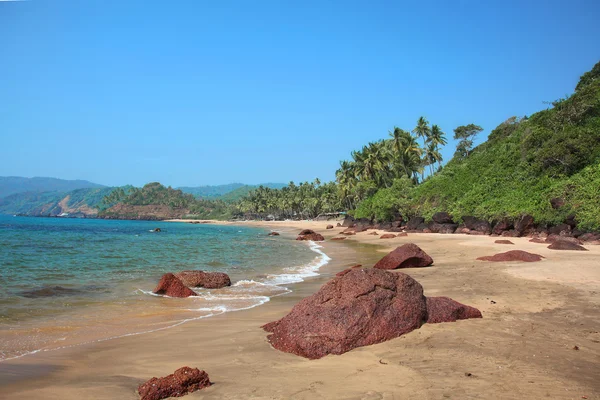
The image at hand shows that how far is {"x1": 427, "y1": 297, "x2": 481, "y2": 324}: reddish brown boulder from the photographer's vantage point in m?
7.09

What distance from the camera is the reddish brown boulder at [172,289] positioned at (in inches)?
467

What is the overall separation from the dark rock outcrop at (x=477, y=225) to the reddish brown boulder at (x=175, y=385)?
33763 mm

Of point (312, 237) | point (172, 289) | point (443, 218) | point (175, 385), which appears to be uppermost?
point (443, 218)

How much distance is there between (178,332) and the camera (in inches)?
309

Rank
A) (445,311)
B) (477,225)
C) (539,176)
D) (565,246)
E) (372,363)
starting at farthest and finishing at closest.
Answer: (539,176) < (477,225) < (565,246) < (445,311) < (372,363)

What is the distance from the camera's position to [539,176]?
3625cm

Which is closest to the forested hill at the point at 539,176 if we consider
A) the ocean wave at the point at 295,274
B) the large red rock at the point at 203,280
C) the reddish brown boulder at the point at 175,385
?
the ocean wave at the point at 295,274

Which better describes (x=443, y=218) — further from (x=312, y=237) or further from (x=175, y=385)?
(x=175, y=385)

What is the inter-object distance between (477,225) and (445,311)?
103 feet

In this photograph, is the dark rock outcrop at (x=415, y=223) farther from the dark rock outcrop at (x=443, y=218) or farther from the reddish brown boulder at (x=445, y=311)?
the reddish brown boulder at (x=445, y=311)

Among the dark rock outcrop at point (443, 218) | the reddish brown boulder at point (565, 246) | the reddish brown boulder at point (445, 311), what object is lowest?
the reddish brown boulder at point (445, 311)

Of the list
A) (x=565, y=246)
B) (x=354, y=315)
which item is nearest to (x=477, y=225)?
(x=565, y=246)

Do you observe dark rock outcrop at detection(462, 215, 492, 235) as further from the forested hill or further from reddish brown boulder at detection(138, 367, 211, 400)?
reddish brown boulder at detection(138, 367, 211, 400)

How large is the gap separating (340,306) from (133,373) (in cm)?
312
